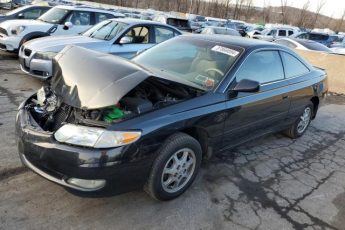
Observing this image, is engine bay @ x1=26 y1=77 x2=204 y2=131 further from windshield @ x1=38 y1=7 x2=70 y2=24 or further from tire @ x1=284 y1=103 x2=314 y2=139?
windshield @ x1=38 y1=7 x2=70 y2=24

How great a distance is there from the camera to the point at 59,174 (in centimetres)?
273

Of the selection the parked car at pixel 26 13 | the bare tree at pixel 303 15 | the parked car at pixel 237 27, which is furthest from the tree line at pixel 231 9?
the parked car at pixel 26 13

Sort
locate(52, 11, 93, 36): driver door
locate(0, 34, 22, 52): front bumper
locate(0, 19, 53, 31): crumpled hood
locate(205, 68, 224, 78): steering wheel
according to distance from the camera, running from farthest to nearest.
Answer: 1. locate(52, 11, 93, 36): driver door
2. locate(0, 19, 53, 31): crumpled hood
3. locate(0, 34, 22, 52): front bumper
4. locate(205, 68, 224, 78): steering wheel

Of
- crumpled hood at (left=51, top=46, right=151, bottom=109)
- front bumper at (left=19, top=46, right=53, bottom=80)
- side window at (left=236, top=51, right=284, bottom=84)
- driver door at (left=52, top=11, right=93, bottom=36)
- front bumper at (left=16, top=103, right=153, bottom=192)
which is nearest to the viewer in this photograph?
front bumper at (left=16, top=103, right=153, bottom=192)

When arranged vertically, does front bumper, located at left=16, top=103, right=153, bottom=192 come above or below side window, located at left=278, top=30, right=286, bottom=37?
above

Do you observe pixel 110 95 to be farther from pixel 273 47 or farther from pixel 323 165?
pixel 323 165

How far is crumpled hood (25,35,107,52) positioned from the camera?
669 centimetres

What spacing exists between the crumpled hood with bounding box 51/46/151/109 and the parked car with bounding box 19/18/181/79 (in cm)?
311

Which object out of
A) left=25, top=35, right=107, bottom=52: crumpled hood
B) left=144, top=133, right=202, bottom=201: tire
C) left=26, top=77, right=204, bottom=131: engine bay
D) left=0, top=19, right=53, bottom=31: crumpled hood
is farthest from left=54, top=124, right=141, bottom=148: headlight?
left=0, top=19, right=53, bottom=31: crumpled hood

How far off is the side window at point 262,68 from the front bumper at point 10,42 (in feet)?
22.6

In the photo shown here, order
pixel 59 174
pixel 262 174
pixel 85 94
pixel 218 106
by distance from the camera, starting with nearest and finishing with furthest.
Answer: pixel 59 174, pixel 85 94, pixel 218 106, pixel 262 174

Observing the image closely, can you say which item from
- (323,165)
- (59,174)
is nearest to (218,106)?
(59,174)

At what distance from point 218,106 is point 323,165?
2167 mm

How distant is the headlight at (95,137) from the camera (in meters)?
2.66
